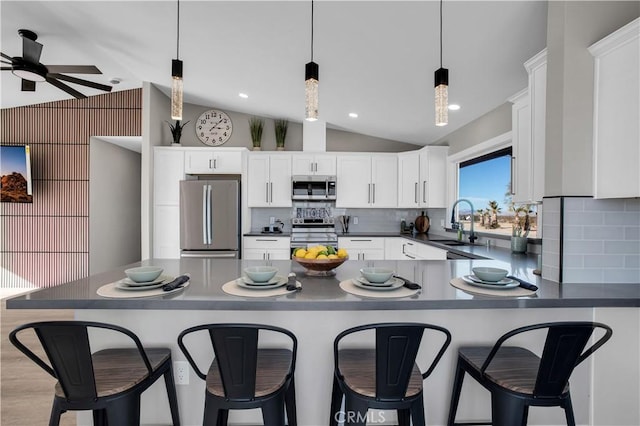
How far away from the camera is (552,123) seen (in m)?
1.72

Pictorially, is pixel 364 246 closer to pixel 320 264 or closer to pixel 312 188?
pixel 312 188

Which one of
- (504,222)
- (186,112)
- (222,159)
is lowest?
(504,222)

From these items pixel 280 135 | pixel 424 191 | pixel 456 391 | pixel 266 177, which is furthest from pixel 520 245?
pixel 280 135

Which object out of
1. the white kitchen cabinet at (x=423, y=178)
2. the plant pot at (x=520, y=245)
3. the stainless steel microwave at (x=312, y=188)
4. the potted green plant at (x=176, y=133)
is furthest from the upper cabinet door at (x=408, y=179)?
the potted green plant at (x=176, y=133)

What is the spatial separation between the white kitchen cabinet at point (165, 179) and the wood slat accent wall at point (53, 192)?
55 cm

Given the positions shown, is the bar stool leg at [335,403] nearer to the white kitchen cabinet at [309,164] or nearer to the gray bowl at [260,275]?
the gray bowl at [260,275]

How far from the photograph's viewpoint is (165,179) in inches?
185

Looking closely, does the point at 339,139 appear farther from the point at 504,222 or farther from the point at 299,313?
the point at 299,313

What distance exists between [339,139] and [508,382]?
459 cm

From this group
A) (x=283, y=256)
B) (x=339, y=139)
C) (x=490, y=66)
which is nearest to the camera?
(x=490, y=66)

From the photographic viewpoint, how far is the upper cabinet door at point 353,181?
5.02 metres

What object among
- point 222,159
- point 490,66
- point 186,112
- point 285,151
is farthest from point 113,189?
point 490,66

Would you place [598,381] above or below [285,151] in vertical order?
below

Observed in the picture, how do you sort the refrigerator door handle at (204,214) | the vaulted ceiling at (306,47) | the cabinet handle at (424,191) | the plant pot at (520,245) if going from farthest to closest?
the cabinet handle at (424,191)
the refrigerator door handle at (204,214)
the plant pot at (520,245)
the vaulted ceiling at (306,47)
